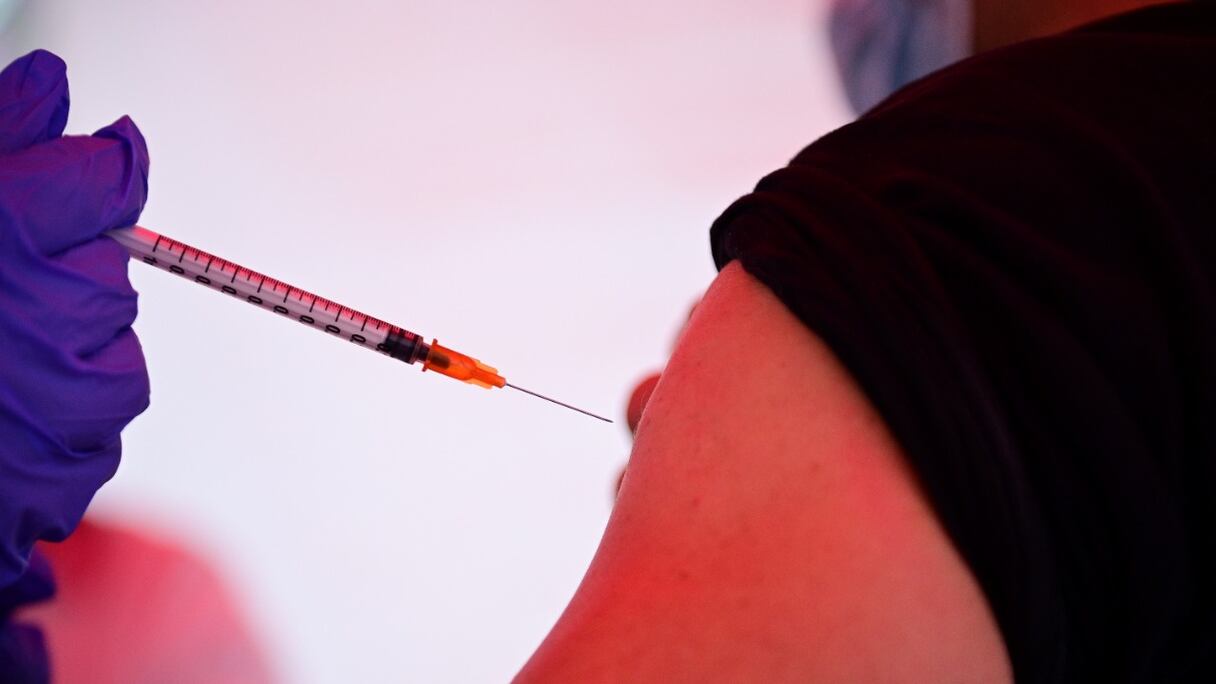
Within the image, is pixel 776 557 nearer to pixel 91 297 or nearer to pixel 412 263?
pixel 91 297

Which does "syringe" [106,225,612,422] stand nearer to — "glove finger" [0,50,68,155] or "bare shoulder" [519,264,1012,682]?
"glove finger" [0,50,68,155]

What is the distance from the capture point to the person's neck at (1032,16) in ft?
2.25

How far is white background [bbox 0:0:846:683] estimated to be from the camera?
44.6 inches

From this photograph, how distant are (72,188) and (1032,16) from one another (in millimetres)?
932

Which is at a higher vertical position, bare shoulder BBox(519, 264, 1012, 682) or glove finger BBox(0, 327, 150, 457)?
bare shoulder BBox(519, 264, 1012, 682)

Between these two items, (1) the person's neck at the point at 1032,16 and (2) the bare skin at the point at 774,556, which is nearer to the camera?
(2) the bare skin at the point at 774,556

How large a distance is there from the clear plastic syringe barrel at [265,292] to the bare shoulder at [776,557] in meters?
0.55

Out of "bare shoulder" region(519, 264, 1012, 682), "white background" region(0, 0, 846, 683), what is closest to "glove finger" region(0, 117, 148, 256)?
"white background" region(0, 0, 846, 683)

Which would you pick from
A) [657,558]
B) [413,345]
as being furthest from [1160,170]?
[413,345]

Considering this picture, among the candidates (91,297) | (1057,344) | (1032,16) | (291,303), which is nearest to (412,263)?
(291,303)

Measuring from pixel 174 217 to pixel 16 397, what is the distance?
45 centimetres

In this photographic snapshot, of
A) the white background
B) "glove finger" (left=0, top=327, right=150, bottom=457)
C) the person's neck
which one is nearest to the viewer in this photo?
the person's neck

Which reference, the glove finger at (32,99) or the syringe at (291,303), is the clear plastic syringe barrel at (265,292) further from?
→ the glove finger at (32,99)

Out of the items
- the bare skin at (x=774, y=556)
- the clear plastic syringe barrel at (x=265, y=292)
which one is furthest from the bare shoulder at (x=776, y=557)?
the clear plastic syringe barrel at (x=265, y=292)
